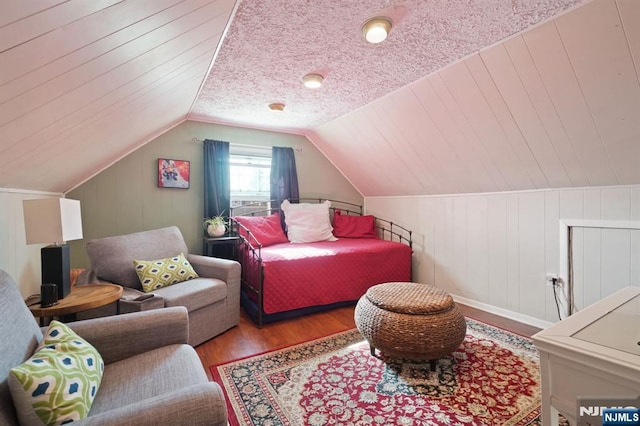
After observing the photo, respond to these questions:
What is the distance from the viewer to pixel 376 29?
5.10 ft

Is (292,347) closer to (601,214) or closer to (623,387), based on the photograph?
(623,387)

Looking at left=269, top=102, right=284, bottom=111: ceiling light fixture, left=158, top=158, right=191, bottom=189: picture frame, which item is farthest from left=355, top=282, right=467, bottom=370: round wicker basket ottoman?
left=158, top=158, right=191, bottom=189: picture frame

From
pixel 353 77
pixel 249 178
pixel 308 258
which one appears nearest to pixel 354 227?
pixel 308 258

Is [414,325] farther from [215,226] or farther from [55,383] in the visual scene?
[215,226]

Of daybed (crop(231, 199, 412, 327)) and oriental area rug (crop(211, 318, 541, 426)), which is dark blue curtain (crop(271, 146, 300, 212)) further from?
oriental area rug (crop(211, 318, 541, 426))

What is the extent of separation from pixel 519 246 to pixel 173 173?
3.63m

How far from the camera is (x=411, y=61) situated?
1957 mm

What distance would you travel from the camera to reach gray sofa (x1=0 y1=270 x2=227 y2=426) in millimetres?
797

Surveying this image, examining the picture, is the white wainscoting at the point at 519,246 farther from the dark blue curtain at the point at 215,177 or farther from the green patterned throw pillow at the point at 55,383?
the green patterned throw pillow at the point at 55,383

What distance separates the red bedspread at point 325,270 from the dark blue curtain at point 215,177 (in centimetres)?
84

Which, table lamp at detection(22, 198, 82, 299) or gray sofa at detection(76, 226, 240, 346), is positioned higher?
table lamp at detection(22, 198, 82, 299)

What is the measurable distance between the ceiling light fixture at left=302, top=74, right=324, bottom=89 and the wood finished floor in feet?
6.75

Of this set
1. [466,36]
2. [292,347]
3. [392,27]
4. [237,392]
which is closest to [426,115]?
[466,36]

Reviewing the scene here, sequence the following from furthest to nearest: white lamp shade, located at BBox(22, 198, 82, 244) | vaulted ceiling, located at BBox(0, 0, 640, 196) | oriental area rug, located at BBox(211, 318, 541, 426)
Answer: white lamp shade, located at BBox(22, 198, 82, 244)
oriental area rug, located at BBox(211, 318, 541, 426)
vaulted ceiling, located at BBox(0, 0, 640, 196)
